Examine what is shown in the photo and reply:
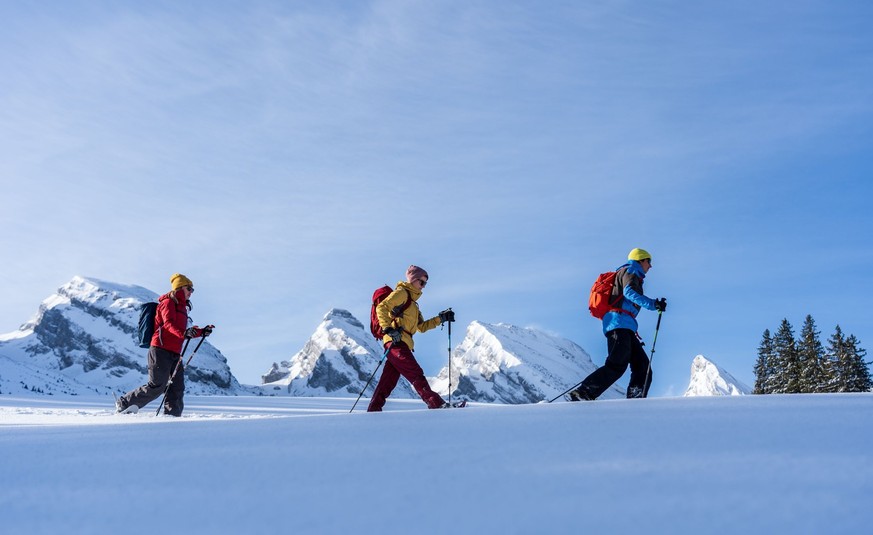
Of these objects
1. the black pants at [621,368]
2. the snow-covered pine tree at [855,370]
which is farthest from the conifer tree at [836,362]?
the black pants at [621,368]

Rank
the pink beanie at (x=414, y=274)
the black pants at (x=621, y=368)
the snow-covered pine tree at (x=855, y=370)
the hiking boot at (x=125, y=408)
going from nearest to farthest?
1. the black pants at (x=621, y=368)
2. the pink beanie at (x=414, y=274)
3. the hiking boot at (x=125, y=408)
4. the snow-covered pine tree at (x=855, y=370)

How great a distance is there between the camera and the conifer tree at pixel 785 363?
1593 inches

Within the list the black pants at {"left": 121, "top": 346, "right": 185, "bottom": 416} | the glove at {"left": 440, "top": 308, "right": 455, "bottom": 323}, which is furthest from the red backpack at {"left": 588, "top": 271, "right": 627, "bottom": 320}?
the black pants at {"left": 121, "top": 346, "right": 185, "bottom": 416}

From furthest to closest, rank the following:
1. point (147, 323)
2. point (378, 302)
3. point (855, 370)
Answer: point (855, 370) < point (147, 323) < point (378, 302)

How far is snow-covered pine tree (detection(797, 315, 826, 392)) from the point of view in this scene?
3828 cm

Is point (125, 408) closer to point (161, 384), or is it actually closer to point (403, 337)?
point (161, 384)

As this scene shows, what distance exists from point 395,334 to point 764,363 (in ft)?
150

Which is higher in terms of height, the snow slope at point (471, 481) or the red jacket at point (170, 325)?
the red jacket at point (170, 325)

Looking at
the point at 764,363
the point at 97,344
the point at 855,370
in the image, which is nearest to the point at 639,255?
the point at 855,370

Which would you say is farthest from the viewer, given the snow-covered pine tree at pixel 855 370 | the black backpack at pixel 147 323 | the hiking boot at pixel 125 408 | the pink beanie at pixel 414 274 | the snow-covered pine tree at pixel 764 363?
the snow-covered pine tree at pixel 764 363

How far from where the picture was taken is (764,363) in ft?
154

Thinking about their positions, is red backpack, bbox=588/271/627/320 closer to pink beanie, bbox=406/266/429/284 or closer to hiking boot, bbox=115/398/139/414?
pink beanie, bbox=406/266/429/284

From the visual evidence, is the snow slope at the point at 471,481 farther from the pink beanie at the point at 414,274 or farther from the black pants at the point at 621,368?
the pink beanie at the point at 414,274

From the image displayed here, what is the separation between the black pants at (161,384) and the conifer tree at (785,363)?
39466mm
